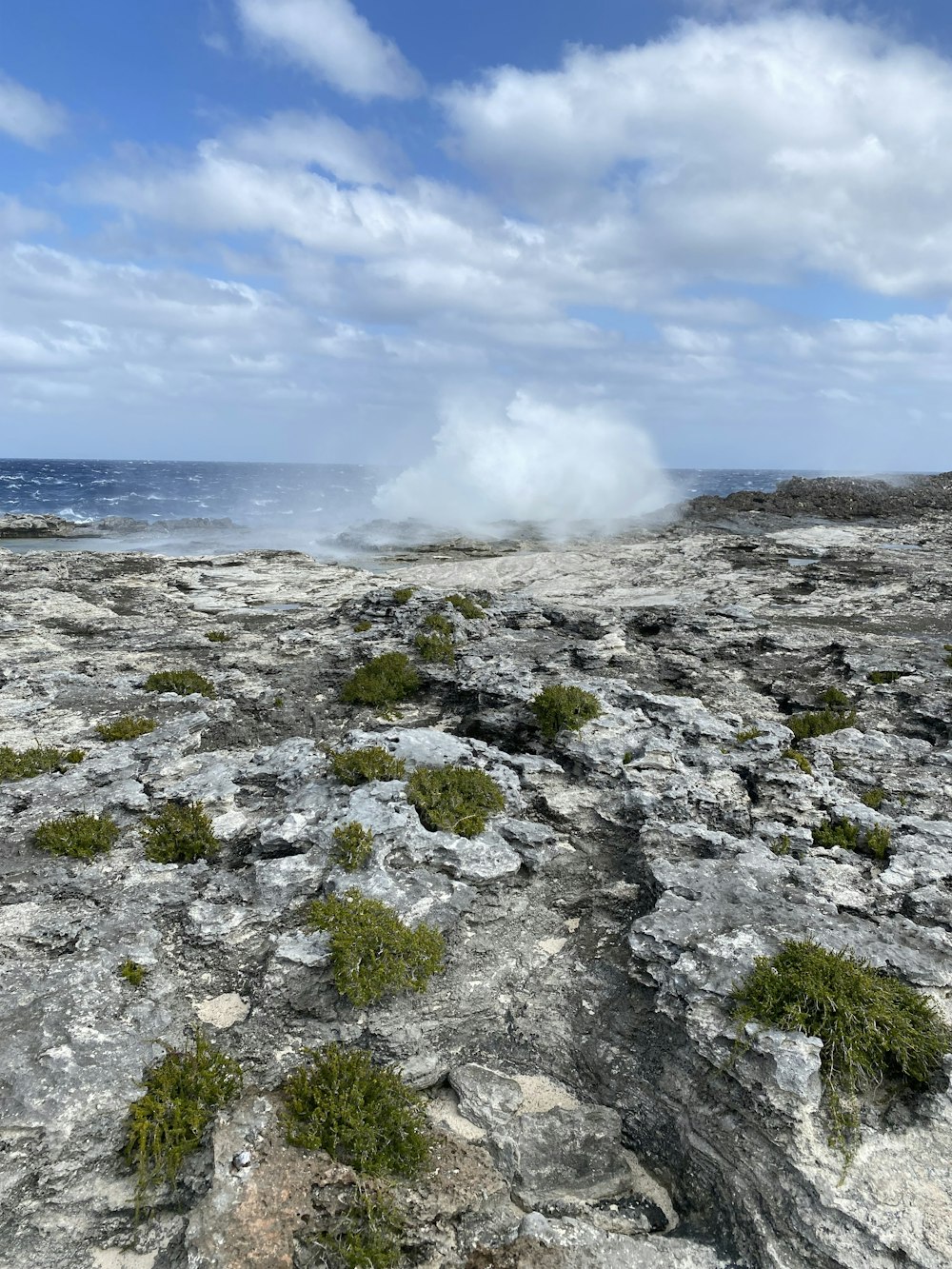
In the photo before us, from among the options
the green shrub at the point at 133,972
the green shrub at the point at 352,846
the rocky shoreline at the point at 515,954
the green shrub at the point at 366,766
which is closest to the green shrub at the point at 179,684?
the rocky shoreline at the point at 515,954

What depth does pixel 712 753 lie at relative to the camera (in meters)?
13.4

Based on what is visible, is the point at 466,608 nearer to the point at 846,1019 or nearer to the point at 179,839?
the point at 179,839

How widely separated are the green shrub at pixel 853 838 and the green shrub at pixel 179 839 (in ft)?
30.4

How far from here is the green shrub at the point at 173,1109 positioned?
625 cm

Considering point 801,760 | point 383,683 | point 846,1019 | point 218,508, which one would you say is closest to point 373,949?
point 846,1019

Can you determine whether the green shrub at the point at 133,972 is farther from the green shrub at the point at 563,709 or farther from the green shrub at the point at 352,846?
the green shrub at the point at 563,709

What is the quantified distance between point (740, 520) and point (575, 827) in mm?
56977

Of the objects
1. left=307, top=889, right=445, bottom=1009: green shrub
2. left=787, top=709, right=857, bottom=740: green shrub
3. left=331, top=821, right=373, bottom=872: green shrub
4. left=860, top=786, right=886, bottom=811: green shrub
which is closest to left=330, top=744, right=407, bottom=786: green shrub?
left=331, top=821, right=373, bottom=872: green shrub

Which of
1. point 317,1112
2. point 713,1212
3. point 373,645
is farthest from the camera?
point 373,645

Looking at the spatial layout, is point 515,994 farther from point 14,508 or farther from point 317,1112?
point 14,508

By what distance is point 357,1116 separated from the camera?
6.48 metres

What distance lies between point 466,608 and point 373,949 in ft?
58.5

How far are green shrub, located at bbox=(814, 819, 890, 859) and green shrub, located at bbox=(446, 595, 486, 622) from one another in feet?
49.2

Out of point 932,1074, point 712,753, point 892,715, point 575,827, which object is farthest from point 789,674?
point 932,1074
